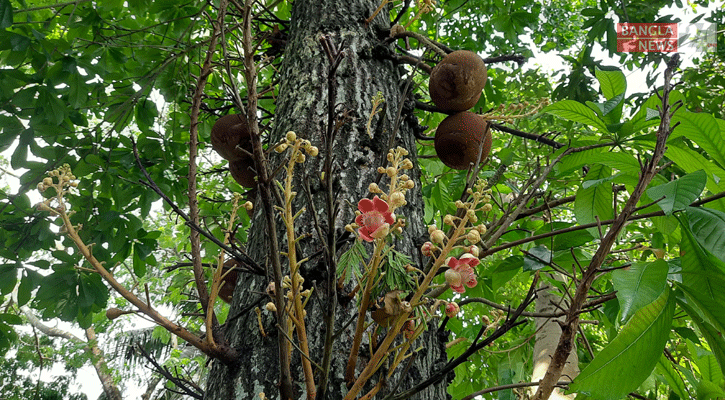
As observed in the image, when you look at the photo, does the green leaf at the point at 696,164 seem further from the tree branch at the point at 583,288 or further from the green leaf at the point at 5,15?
the green leaf at the point at 5,15

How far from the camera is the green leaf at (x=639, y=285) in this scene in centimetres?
66

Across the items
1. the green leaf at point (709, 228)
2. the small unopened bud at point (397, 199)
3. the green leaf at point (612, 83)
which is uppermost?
the green leaf at point (612, 83)

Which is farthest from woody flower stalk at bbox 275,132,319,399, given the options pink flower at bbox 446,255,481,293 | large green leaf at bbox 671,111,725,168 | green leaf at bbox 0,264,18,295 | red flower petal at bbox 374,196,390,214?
green leaf at bbox 0,264,18,295

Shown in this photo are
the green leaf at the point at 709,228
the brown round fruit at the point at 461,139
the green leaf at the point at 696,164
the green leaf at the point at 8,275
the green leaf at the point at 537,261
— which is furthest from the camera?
the green leaf at the point at 8,275

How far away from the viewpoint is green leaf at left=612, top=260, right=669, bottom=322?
660mm

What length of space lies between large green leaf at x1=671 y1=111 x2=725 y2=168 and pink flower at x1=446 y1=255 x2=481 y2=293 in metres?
0.64

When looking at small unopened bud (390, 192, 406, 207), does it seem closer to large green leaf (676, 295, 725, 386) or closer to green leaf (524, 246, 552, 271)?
large green leaf (676, 295, 725, 386)

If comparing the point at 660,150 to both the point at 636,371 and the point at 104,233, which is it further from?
the point at 104,233

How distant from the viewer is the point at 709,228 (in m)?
0.71

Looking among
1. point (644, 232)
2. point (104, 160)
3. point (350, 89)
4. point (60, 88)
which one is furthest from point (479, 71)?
point (60, 88)

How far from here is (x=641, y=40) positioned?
3361 millimetres

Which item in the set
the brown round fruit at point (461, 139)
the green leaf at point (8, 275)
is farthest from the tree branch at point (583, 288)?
the green leaf at point (8, 275)

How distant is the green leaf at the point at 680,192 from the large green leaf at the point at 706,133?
0.74 feet

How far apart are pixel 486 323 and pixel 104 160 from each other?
2.57m
